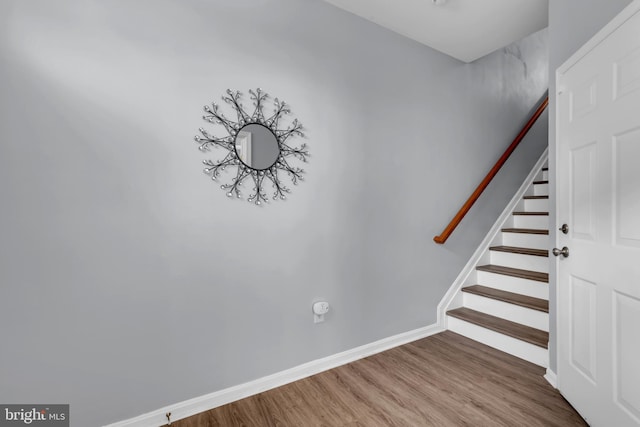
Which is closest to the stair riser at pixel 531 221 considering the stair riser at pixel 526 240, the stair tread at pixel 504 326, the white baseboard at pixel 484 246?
the white baseboard at pixel 484 246

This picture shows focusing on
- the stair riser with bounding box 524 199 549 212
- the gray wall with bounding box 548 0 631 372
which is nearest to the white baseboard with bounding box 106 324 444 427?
the gray wall with bounding box 548 0 631 372

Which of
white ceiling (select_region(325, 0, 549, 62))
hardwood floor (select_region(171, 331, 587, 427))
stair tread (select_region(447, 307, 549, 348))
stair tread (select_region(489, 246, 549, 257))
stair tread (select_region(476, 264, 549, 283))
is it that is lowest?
hardwood floor (select_region(171, 331, 587, 427))

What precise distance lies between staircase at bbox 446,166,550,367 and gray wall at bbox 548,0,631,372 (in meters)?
0.37

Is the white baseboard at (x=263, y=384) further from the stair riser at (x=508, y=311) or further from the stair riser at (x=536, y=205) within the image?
the stair riser at (x=536, y=205)

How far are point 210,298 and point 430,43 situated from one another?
103 inches

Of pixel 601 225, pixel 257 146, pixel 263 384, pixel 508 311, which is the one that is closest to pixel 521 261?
pixel 508 311

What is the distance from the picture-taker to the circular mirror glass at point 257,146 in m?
1.79

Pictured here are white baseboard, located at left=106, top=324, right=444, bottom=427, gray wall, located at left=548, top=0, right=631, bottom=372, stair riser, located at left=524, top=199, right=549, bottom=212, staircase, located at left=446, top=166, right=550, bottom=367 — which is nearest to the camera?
gray wall, located at left=548, top=0, right=631, bottom=372

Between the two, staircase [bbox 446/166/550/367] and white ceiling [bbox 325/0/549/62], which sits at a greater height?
white ceiling [bbox 325/0/549/62]

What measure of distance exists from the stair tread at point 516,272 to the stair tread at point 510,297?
16 centimetres

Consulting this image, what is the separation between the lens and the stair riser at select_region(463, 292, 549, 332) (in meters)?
2.25

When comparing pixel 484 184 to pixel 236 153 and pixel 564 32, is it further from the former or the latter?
pixel 236 153

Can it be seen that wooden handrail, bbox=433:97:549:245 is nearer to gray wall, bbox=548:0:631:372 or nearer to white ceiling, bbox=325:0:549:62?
Answer: gray wall, bbox=548:0:631:372

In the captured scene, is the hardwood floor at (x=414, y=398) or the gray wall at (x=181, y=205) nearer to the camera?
the gray wall at (x=181, y=205)
